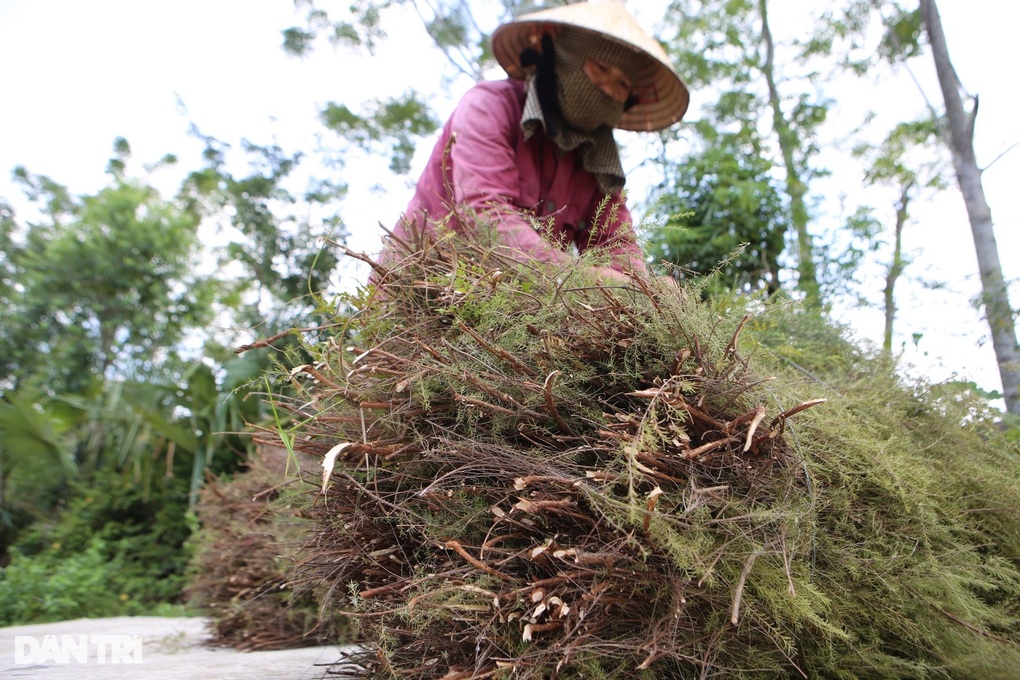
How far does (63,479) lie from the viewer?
929 centimetres

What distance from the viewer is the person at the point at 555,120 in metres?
2.28

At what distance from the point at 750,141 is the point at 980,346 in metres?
2.94

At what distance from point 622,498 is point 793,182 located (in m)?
4.35

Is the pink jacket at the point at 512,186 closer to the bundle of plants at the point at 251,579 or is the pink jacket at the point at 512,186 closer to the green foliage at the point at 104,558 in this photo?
the bundle of plants at the point at 251,579

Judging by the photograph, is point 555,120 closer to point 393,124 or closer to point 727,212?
point 727,212

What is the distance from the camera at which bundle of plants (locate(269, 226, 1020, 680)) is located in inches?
46.9

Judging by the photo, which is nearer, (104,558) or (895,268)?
(895,268)

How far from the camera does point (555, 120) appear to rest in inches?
96.5

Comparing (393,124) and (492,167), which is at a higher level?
(393,124)

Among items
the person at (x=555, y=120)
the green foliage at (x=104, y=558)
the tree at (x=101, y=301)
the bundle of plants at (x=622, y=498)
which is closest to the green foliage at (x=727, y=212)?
the person at (x=555, y=120)

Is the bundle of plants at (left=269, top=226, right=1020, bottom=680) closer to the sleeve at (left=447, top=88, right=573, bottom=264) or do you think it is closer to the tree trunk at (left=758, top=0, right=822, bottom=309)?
the sleeve at (left=447, top=88, right=573, bottom=264)

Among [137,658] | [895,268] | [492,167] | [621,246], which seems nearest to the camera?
[621,246]

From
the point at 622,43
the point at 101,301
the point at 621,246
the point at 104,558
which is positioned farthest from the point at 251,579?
the point at 101,301

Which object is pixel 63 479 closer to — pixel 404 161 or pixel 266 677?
pixel 404 161
